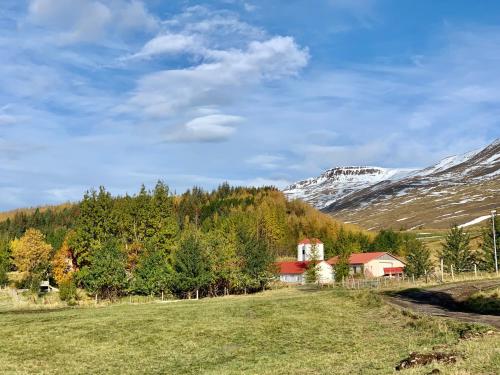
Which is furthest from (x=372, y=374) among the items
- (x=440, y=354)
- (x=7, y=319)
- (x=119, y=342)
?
(x=7, y=319)

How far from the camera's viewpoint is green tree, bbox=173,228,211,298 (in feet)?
266

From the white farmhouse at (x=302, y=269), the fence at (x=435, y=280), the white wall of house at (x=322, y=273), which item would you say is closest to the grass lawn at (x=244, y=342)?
the fence at (x=435, y=280)

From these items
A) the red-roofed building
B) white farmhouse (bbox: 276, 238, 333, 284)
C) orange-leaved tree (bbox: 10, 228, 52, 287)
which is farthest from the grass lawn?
the red-roofed building

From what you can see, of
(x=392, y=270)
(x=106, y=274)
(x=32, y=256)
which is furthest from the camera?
(x=392, y=270)

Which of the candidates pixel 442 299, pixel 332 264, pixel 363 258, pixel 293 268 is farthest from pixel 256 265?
pixel 363 258

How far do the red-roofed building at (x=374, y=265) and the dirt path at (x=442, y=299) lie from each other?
85.3 metres

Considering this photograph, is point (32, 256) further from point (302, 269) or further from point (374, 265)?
point (374, 265)

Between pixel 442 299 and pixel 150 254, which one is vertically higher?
pixel 150 254

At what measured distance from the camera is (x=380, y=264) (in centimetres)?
14425

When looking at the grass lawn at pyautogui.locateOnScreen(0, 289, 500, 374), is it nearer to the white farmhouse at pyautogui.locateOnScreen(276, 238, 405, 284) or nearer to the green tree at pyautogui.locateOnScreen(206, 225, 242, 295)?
the green tree at pyautogui.locateOnScreen(206, 225, 242, 295)

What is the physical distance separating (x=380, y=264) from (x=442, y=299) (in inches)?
3904

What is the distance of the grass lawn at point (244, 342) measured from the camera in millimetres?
23828

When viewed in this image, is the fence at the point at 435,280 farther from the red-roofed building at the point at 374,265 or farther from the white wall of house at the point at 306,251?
the red-roofed building at the point at 374,265

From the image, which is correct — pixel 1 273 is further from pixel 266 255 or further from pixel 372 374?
pixel 372 374
